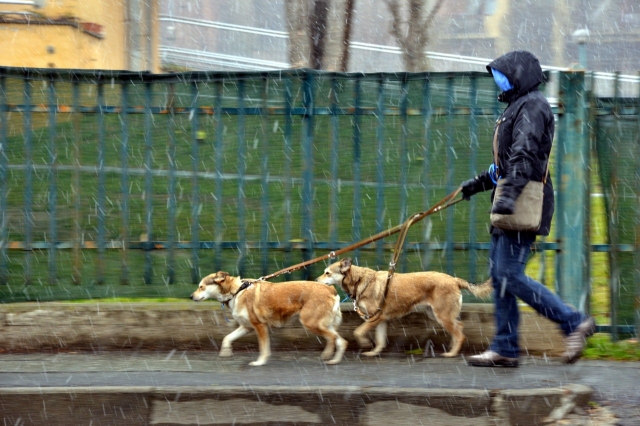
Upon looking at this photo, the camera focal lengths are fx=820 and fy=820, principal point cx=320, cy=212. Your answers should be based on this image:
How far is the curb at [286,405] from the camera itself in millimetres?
4977

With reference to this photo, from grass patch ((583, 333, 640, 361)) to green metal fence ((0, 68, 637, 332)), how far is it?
0.58 feet

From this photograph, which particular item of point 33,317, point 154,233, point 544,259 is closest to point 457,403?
point 544,259

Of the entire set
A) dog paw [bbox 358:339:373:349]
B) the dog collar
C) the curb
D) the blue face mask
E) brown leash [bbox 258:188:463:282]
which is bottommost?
the curb

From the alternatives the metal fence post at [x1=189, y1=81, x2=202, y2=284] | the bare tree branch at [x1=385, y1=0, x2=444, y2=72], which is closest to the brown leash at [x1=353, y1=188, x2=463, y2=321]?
the metal fence post at [x1=189, y1=81, x2=202, y2=284]

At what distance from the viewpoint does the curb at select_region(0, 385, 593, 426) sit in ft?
16.3

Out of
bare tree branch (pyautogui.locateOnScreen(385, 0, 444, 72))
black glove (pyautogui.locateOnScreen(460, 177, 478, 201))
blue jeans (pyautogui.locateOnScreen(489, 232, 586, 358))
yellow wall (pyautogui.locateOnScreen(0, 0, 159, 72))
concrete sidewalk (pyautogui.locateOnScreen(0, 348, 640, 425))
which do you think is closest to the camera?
concrete sidewalk (pyautogui.locateOnScreen(0, 348, 640, 425))

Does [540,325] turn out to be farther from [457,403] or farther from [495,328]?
[457,403]

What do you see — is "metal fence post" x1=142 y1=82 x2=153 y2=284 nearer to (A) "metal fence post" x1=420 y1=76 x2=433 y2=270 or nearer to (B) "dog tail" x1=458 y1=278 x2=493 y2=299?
(A) "metal fence post" x1=420 y1=76 x2=433 y2=270

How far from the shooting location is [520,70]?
5551mm

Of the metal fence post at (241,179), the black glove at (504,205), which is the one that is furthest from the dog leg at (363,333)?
the black glove at (504,205)

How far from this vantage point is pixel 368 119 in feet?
20.9

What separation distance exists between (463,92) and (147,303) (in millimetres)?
2943

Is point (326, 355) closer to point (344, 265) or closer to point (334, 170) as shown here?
point (344, 265)

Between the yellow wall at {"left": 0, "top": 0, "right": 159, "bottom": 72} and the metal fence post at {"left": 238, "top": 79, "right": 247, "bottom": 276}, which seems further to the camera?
the yellow wall at {"left": 0, "top": 0, "right": 159, "bottom": 72}
